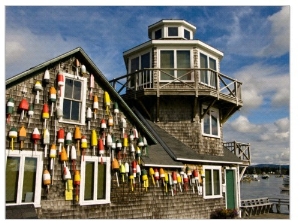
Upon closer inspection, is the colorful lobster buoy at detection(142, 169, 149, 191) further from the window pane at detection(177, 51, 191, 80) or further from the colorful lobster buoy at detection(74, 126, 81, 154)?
the window pane at detection(177, 51, 191, 80)

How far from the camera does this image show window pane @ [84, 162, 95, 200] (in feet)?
29.5

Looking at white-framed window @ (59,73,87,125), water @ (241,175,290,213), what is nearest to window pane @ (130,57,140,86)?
white-framed window @ (59,73,87,125)

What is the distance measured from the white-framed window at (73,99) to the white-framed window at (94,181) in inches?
52.4

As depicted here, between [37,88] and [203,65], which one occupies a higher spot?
[203,65]

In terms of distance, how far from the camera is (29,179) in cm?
791

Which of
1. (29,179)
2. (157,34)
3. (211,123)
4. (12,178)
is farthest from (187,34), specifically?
(12,178)

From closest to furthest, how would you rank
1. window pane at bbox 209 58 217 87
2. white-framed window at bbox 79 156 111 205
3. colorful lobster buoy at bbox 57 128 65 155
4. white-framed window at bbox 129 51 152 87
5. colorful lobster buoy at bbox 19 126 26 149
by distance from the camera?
colorful lobster buoy at bbox 19 126 26 149 < colorful lobster buoy at bbox 57 128 65 155 < white-framed window at bbox 79 156 111 205 < white-framed window at bbox 129 51 152 87 < window pane at bbox 209 58 217 87

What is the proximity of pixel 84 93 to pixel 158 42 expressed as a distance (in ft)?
22.9

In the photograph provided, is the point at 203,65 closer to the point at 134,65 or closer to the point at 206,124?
the point at 206,124

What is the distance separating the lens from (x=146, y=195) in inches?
412

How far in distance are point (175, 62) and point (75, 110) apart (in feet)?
24.2

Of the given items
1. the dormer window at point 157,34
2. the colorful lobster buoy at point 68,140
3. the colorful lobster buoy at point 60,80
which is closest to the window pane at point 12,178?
the colorful lobster buoy at point 68,140

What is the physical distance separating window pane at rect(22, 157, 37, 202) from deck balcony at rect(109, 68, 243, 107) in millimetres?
6964
